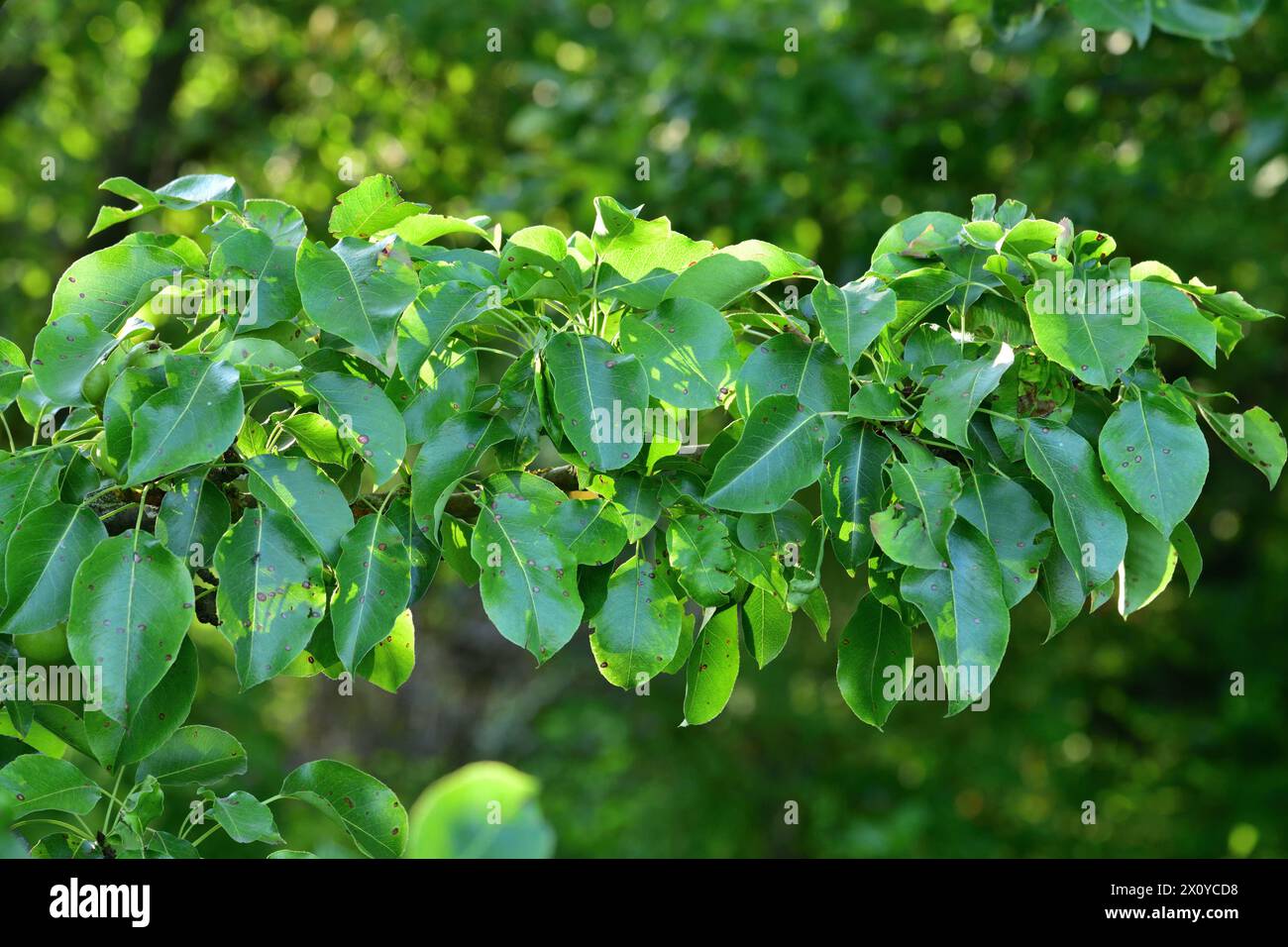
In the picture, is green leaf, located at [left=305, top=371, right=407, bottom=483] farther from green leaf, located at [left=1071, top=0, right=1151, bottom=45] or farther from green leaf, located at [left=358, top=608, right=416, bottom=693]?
green leaf, located at [left=1071, top=0, right=1151, bottom=45]

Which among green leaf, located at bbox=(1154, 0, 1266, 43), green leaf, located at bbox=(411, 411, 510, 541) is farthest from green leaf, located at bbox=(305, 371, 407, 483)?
green leaf, located at bbox=(1154, 0, 1266, 43)

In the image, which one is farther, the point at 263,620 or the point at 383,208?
the point at 383,208

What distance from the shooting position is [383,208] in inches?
43.6

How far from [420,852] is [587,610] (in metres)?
0.65

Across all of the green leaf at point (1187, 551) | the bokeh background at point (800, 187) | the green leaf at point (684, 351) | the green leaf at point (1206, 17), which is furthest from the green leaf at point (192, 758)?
the bokeh background at point (800, 187)

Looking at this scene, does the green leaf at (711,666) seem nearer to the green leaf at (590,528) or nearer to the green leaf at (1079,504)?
the green leaf at (590,528)

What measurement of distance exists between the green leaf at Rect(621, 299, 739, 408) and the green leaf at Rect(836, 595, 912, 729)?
26cm

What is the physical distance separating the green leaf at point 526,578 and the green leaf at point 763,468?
135 mm

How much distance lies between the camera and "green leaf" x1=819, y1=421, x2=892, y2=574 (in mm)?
1016

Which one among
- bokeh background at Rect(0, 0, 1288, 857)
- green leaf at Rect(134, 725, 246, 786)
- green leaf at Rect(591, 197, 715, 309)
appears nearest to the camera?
green leaf at Rect(591, 197, 715, 309)

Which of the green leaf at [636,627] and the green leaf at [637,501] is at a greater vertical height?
the green leaf at [637,501]

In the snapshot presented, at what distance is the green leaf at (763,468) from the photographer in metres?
0.97
